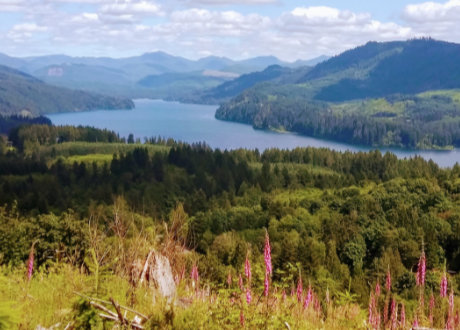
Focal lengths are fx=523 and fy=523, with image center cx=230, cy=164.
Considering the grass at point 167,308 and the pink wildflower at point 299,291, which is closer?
the grass at point 167,308

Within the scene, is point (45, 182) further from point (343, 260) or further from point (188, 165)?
point (343, 260)

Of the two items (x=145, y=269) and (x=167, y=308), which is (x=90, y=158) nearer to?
(x=145, y=269)

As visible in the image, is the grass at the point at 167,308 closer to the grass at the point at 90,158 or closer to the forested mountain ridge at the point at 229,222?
the forested mountain ridge at the point at 229,222

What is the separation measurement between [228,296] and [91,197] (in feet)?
307

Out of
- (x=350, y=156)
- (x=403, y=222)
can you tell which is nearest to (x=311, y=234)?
(x=403, y=222)

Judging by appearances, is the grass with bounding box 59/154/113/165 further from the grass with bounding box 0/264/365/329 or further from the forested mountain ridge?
the grass with bounding box 0/264/365/329

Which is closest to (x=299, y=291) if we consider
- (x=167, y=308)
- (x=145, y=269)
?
(x=167, y=308)

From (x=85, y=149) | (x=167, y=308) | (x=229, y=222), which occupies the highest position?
(x=167, y=308)

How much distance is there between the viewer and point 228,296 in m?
8.67

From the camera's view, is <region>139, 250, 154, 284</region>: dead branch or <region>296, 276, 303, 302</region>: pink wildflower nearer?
<region>296, 276, 303, 302</region>: pink wildflower

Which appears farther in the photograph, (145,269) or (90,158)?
(90,158)

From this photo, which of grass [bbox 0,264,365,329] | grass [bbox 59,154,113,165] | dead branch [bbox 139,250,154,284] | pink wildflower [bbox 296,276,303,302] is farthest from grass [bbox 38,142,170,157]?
pink wildflower [bbox 296,276,303,302]

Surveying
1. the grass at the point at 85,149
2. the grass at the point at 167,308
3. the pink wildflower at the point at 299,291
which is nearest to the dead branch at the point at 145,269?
the grass at the point at 167,308

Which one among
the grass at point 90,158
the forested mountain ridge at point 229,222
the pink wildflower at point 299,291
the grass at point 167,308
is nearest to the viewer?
the grass at point 167,308
